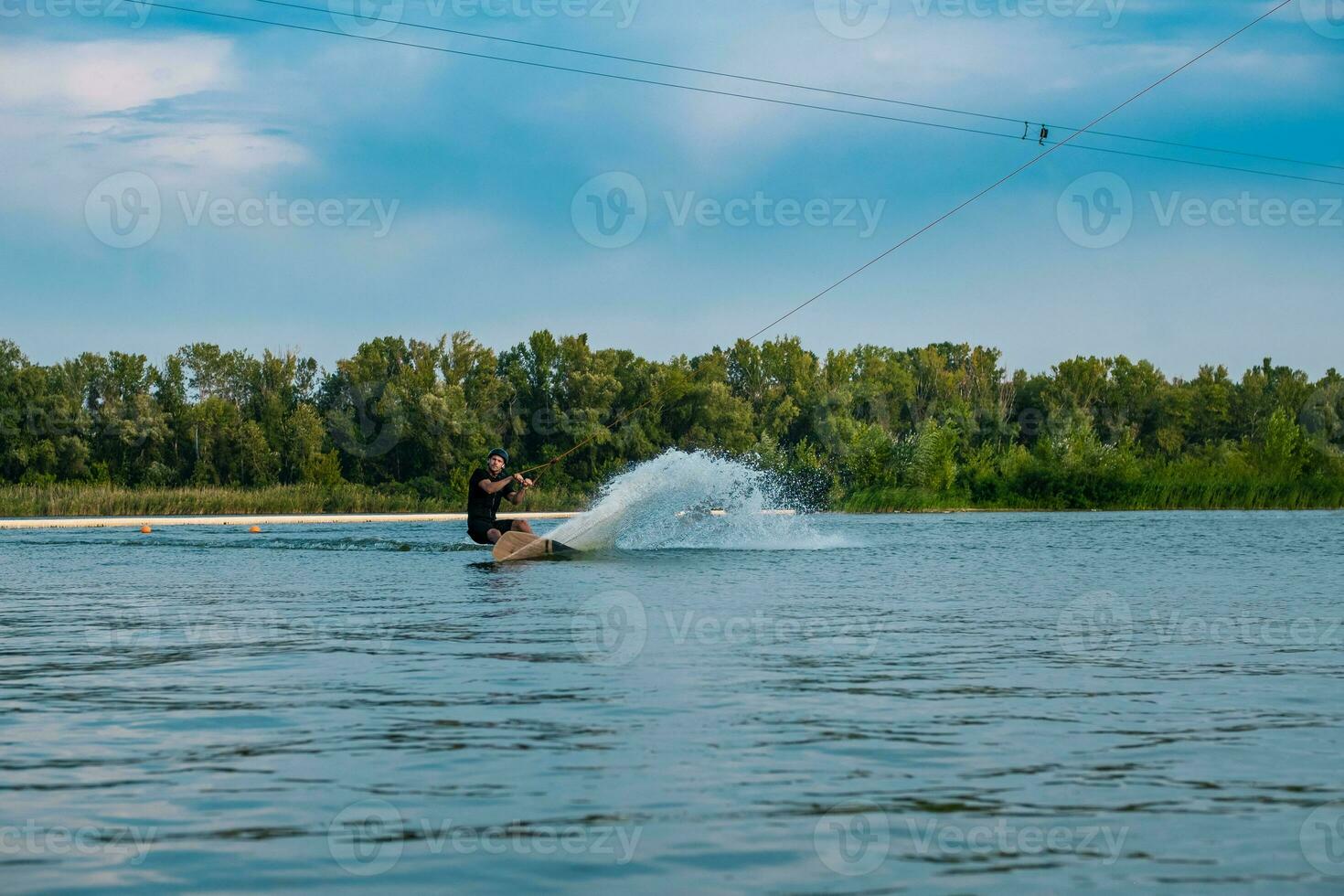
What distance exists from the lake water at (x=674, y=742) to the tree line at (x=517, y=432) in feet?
189

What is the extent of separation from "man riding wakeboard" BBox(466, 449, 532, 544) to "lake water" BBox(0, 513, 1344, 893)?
20.0ft

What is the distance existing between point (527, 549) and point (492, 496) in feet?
4.06

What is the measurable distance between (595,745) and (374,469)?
84.3 meters

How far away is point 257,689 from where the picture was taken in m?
10.7

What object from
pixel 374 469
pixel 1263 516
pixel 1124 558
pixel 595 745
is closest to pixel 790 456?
pixel 374 469

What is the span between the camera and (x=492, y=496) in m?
25.7

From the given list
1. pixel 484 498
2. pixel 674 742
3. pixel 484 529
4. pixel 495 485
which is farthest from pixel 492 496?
pixel 674 742

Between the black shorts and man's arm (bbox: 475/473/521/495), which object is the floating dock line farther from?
man's arm (bbox: 475/473/521/495)

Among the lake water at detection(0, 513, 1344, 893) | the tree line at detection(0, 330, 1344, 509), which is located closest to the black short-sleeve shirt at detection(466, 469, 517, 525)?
the lake water at detection(0, 513, 1344, 893)

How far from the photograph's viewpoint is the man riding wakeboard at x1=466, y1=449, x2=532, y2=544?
82.4ft

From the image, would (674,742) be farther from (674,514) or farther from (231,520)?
(231,520)

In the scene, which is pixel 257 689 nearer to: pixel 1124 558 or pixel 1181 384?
pixel 1124 558

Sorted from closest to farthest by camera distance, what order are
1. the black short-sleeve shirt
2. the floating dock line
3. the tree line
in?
1. the black short-sleeve shirt
2. the floating dock line
3. the tree line

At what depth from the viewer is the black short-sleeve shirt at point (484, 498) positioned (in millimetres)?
25422
